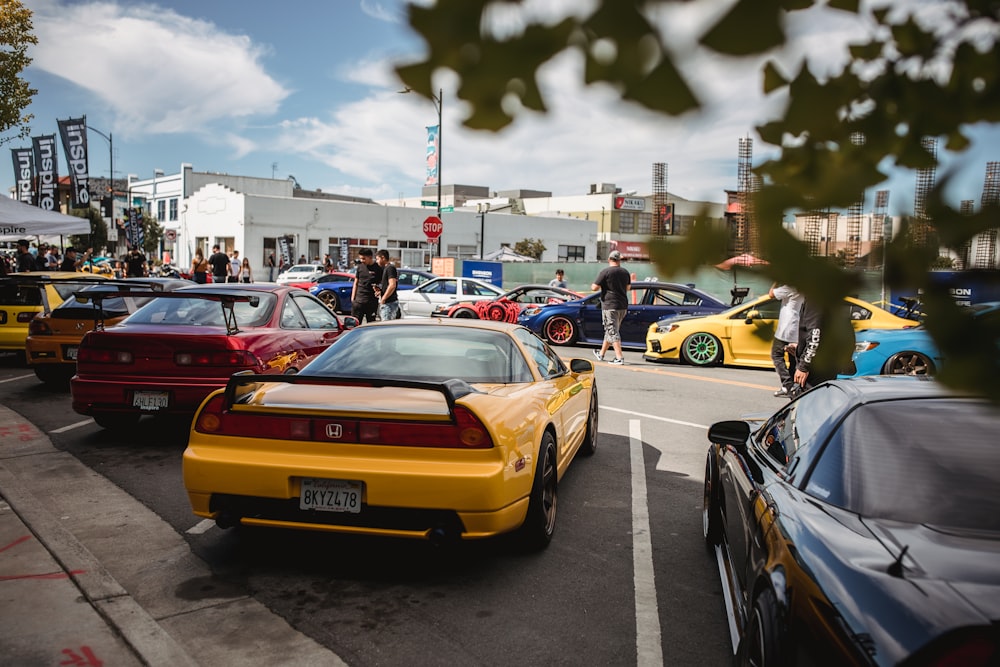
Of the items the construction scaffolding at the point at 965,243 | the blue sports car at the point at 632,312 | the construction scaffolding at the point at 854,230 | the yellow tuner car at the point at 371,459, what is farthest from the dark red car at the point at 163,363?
the blue sports car at the point at 632,312

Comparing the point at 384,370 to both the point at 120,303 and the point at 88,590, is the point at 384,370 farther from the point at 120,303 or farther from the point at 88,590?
the point at 120,303

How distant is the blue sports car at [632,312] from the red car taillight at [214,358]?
29.4ft

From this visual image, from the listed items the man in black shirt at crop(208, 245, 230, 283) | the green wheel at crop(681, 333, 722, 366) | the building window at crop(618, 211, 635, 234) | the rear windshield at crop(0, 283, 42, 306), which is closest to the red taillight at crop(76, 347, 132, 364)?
the rear windshield at crop(0, 283, 42, 306)

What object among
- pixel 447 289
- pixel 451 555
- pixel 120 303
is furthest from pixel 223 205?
pixel 451 555

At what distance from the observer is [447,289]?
818 inches

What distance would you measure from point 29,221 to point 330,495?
543 inches

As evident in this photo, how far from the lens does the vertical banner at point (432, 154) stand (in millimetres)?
26844

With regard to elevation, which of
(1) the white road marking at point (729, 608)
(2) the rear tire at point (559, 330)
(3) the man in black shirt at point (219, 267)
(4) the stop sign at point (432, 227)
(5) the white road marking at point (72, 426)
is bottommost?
(5) the white road marking at point (72, 426)

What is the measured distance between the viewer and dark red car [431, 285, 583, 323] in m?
17.5

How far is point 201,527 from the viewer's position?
4703mm

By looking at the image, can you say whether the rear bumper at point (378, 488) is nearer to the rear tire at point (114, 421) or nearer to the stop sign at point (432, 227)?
the rear tire at point (114, 421)

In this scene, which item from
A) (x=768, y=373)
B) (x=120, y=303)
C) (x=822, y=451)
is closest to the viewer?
(x=822, y=451)

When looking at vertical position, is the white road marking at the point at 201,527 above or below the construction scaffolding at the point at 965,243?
below

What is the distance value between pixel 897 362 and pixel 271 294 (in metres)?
7.99
